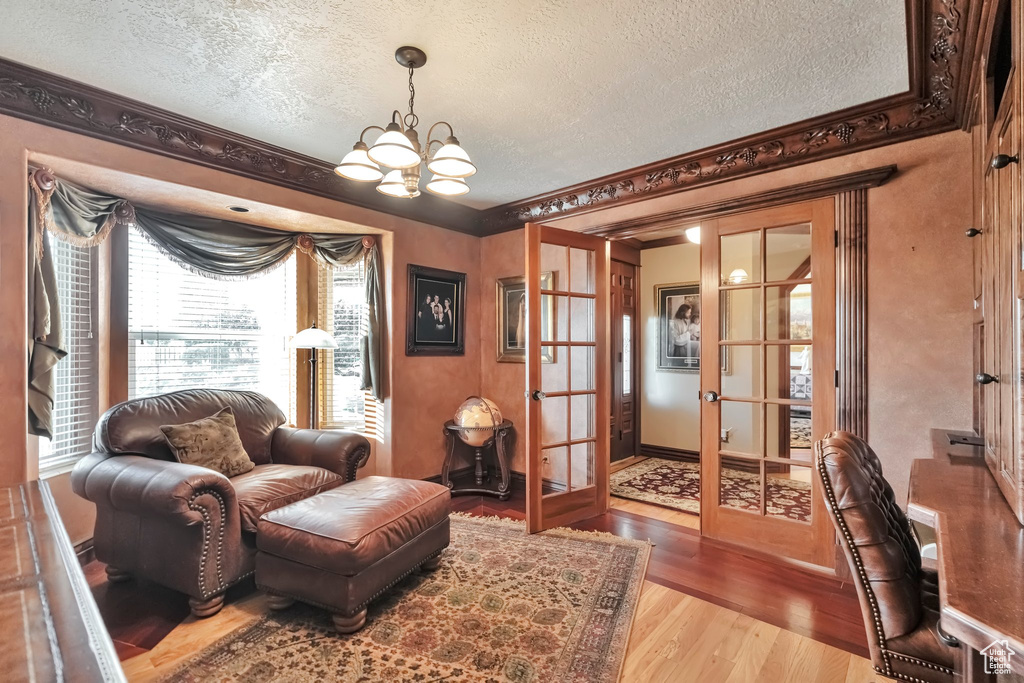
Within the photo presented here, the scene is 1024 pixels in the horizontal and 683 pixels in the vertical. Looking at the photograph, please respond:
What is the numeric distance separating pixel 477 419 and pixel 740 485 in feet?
6.65

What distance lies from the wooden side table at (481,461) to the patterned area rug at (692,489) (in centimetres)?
95

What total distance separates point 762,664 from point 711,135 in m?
2.71

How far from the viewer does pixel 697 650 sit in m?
1.92

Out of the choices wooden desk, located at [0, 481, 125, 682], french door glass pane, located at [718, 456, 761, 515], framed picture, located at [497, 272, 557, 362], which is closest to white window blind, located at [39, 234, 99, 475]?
wooden desk, located at [0, 481, 125, 682]

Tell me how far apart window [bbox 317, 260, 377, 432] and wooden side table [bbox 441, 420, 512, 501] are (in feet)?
2.43

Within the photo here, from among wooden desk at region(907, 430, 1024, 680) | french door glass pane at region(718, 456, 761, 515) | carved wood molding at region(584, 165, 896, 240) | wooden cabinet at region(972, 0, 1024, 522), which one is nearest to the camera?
wooden desk at region(907, 430, 1024, 680)

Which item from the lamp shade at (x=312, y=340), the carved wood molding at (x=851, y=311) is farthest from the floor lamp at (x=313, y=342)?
the carved wood molding at (x=851, y=311)

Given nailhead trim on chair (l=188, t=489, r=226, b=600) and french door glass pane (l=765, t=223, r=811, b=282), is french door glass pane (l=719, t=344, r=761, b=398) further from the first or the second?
nailhead trim on chair (l=188, t=489, r=226, b=600)

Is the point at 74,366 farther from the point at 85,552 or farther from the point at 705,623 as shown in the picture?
the point at 705,623

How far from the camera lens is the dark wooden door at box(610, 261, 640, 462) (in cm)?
496

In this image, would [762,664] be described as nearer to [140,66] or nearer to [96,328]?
[140,66]

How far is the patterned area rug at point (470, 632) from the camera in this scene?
5.84 feet

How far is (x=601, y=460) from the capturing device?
3508mm

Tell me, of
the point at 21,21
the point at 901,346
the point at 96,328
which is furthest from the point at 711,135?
the point at 96,328
